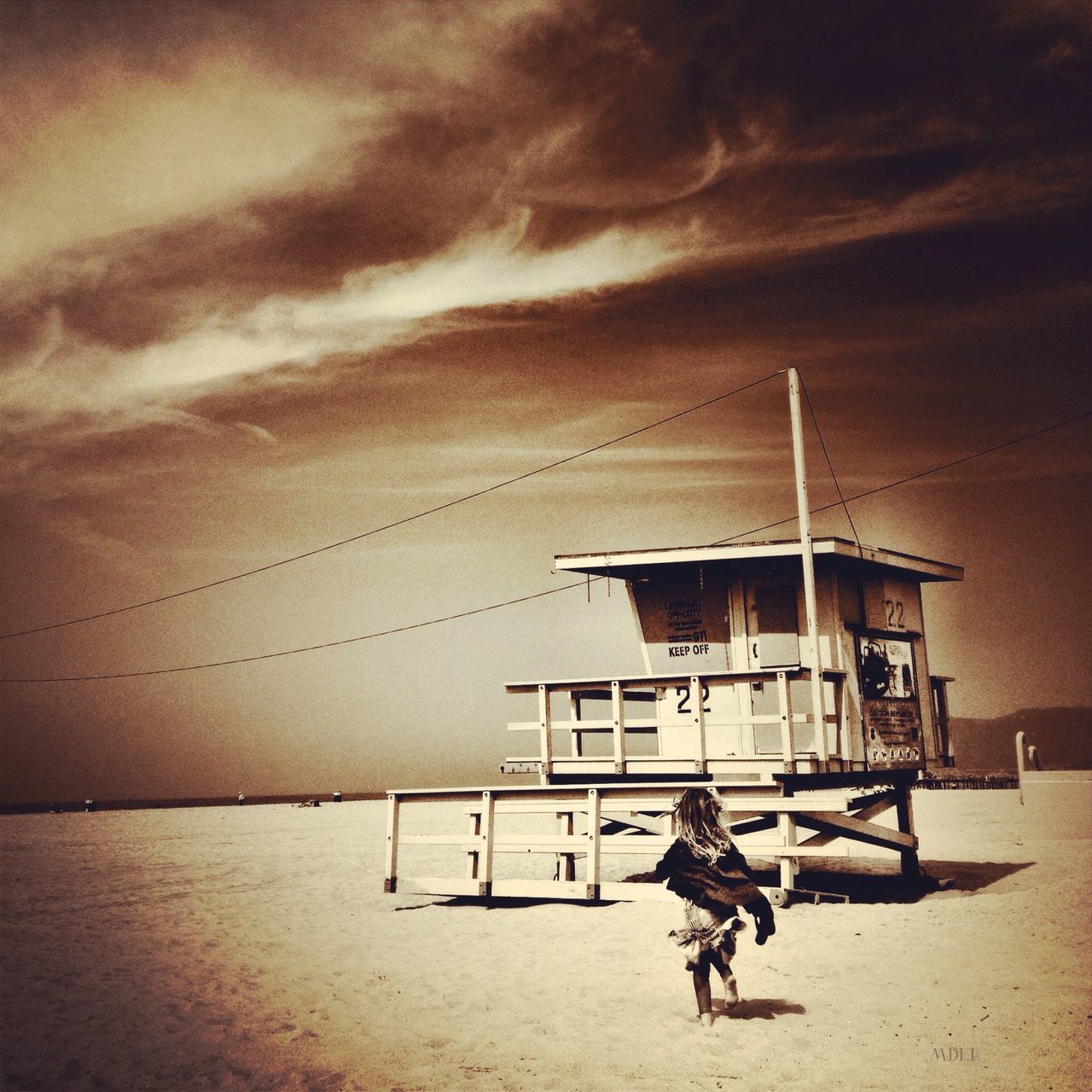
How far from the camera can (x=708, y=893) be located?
6.18m

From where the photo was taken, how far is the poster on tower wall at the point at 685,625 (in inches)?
556

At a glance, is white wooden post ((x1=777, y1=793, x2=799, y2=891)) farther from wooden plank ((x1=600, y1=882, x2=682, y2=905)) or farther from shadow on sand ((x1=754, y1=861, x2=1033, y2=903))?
wooden plank ((x1=600, y1=882, x2=682, y2=905))

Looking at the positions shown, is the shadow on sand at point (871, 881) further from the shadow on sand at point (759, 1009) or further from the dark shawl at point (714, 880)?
the dark shawl at point (714, 880)

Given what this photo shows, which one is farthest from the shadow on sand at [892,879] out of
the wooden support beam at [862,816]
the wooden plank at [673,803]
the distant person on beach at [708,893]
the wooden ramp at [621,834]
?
the distant person on beach at [708,893]

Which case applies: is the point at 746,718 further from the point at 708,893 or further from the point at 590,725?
the point at 708,893

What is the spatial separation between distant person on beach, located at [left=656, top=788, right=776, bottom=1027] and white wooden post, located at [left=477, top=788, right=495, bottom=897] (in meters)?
5.45

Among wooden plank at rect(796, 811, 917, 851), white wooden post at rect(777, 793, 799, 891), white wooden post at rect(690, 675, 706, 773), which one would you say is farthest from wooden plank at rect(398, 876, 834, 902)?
white wooden post at rect(690, 675, 706, 773)

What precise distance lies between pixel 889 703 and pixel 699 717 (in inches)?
184

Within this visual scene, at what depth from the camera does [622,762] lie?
1210 centimetres

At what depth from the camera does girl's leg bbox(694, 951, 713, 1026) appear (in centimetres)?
608

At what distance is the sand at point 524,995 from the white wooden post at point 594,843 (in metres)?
0.45

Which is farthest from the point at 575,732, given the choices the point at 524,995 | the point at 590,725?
the point at 524,995

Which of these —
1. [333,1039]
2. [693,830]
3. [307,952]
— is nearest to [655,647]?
[307,952]

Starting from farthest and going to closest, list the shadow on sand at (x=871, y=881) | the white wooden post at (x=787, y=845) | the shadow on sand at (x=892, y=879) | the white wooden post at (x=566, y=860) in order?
the white wooden post at (x=566, y=860) → the shadow on sand at (x=892, y=879) → the shadow on sand at (x=871, y=881) → the white wooden post at (x=787, y=845)
